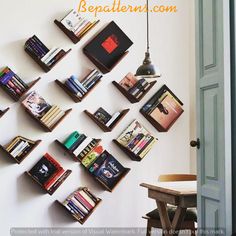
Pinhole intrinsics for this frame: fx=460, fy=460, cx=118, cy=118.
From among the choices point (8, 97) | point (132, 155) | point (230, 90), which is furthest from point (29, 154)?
point (230, 90)

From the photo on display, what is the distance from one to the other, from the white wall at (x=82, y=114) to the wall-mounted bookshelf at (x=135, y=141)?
7 centimetres

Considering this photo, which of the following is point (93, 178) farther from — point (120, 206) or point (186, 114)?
point (186, 114)

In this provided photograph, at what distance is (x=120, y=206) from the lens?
16.3ft

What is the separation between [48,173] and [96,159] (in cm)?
54

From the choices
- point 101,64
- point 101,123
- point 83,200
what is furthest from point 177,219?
point 101,64

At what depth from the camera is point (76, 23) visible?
4.80 meters

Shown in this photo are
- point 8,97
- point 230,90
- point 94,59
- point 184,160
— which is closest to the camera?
point 230,90

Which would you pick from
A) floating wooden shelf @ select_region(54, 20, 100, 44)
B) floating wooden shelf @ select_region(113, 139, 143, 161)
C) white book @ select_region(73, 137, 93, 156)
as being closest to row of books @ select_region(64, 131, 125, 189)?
white book @ select_region(73, 137, 93, 156)

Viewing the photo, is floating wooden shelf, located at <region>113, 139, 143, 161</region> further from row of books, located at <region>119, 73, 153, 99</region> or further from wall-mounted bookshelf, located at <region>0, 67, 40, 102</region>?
wall-mounted bookshelf, located at <region>0, 67, 40, 102</region>

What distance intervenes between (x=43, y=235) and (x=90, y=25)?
2228mm

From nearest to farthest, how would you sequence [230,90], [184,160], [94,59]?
1. [230,90]
2. [94,59]
3. [184,160]

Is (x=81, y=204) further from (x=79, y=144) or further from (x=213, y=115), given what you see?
(x=213, y=115)

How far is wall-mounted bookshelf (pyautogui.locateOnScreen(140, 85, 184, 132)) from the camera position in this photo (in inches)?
199

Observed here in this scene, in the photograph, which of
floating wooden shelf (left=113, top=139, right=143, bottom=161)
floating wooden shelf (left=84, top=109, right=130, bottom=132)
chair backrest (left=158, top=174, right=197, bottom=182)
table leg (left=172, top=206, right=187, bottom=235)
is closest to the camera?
table leg (left=172, top=206, right=187, bottom=235)
